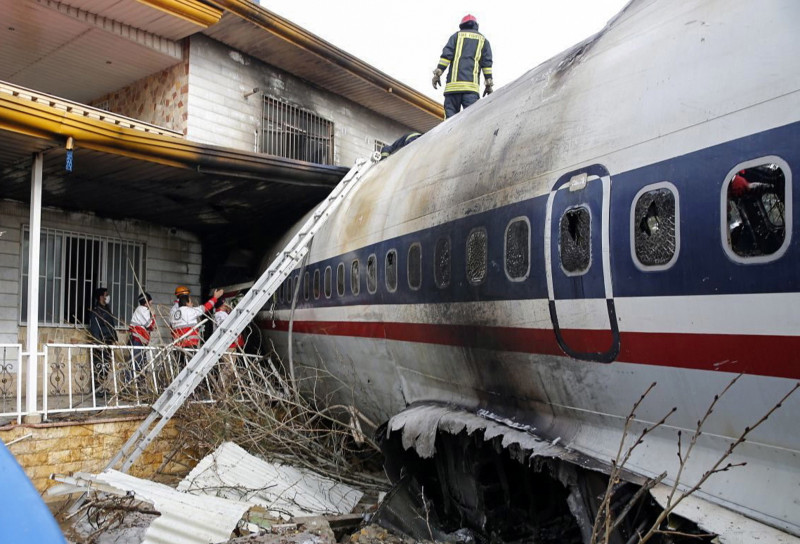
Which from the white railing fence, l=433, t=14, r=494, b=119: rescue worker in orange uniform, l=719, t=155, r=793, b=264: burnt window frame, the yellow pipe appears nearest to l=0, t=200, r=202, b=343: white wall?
the white railing fence

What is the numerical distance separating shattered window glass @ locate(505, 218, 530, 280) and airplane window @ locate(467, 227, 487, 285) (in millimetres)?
329

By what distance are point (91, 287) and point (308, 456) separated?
613 cm

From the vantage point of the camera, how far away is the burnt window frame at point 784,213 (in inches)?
128

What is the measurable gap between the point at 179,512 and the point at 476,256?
3241mm

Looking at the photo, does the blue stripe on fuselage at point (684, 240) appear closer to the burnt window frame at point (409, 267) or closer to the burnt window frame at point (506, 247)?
the burnt window frame at point (506, 247)

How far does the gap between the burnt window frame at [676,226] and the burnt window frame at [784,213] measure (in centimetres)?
26

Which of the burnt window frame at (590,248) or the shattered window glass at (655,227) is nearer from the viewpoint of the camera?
the shattered window glass at (655,227)

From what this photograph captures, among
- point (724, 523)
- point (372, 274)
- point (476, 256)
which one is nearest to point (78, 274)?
point (372, 274)

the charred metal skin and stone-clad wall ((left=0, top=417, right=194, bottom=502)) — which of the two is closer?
the charred metal skin

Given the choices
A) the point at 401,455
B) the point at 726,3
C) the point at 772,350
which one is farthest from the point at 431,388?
the point at 726,3

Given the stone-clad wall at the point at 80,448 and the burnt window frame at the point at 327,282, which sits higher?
the burnt window frame at the point at 327,282

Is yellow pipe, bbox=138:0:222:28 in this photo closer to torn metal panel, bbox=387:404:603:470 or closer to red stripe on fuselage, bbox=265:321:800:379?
red stripe on fuselage, bbox=265:321:800:379

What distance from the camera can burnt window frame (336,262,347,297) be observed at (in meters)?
8.50

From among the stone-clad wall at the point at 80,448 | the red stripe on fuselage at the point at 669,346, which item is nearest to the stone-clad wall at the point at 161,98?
the stone-clad wall at the point at 80,448
